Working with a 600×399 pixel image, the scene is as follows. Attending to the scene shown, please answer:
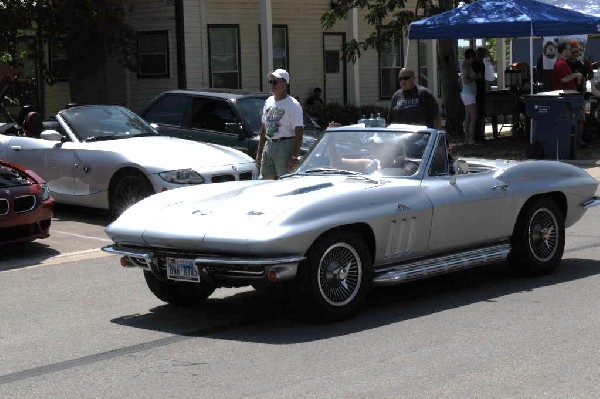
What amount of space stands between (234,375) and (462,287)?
10.5 ft

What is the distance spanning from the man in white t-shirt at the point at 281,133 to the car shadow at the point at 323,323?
2.88m

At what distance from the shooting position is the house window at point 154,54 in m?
26.2

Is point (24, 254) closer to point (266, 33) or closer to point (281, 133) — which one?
point (281, 133)

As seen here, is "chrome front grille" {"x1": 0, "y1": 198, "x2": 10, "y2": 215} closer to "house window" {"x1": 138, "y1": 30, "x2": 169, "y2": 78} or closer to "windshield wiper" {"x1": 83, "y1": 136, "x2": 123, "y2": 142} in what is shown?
"windshield wiper" {"x1": 83, "y1": 136, "x2": 123, "y2": 142}

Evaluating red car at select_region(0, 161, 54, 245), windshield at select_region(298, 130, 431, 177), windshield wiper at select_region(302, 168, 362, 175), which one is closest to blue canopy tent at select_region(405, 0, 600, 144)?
red car at select_region(0, 161, 54, 245)

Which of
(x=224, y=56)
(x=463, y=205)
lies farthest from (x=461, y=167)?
(x=224, y=56)

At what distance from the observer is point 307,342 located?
7168mm

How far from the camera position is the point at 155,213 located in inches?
315

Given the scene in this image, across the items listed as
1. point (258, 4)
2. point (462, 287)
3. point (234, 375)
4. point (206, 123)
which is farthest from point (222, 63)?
point (234, 375)

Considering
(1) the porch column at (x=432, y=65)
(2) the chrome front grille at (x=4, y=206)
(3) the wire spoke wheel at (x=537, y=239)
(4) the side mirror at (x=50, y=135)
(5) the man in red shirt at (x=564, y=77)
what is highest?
(1) the porch column at (x=432, y=65)

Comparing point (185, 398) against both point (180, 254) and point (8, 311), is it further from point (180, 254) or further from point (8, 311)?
point (8, 311)

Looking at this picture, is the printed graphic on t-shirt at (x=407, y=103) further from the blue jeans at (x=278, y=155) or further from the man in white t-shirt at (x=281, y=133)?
the blue jeans at (x=278, y=155)

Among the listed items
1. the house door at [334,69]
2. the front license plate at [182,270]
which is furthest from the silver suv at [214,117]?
the house door at [334,69]

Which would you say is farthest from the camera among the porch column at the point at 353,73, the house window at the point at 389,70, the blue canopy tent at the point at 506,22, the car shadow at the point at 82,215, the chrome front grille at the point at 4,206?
the house window at the point at 389,70
